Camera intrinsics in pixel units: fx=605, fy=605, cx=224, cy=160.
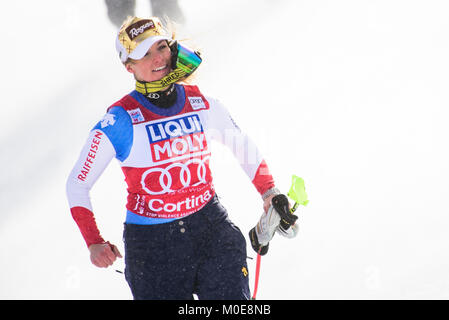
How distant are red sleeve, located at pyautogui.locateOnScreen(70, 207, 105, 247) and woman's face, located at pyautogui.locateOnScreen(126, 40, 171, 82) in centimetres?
76

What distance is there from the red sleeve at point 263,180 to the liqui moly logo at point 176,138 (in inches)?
14.4

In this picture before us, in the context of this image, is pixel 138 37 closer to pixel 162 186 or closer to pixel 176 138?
pixel 176 138

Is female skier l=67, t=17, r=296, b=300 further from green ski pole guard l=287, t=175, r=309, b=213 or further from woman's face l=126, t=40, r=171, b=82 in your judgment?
green ski pole guard l=287, t=175, r=309, b=213

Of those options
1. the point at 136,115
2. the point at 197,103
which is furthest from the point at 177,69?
the point at 136,115

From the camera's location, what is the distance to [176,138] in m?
3.11

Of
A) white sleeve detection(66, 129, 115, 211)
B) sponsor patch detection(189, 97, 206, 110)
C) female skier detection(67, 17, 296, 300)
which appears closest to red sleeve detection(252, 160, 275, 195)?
female skier detection(67, 17, 296, 300)

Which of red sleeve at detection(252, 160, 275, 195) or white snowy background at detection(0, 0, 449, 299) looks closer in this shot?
red sleeve at detection(252, 160, 275, 195)

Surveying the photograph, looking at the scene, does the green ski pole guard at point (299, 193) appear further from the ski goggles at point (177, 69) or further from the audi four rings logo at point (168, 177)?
the ski goggles at point (177, 69)

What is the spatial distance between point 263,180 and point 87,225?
994mm

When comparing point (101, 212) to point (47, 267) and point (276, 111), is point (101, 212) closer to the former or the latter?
point (47, 267)

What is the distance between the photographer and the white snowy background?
18.3 ft

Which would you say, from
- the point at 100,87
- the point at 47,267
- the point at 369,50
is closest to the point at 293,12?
the point at 369,50

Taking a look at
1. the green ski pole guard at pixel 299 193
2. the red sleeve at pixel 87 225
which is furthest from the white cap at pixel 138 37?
the green ski pole guard at pixel 299 193

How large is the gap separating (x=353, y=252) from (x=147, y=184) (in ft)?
10.1
